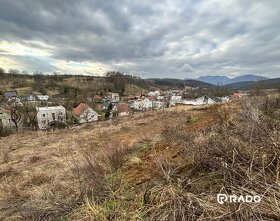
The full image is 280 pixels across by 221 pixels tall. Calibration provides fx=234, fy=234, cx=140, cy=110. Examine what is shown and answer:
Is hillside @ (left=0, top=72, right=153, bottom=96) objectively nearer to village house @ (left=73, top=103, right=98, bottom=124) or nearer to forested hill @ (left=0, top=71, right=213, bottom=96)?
forested hill @ (left=0, top=71, right=213, bottom=96)

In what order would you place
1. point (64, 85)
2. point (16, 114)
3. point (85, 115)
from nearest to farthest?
point (16, 114) < point (85, 115) < point (64, 85)

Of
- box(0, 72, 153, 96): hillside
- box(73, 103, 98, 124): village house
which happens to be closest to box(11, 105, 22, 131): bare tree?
box(73, 103, 98, 124): village house

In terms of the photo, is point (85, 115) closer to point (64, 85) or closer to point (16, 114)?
point (16, 114)

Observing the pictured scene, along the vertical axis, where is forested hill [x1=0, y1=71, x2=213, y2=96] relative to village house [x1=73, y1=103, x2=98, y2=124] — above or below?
above

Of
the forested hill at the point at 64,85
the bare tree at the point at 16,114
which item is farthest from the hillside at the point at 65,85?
the bare tree at the point at 16,114

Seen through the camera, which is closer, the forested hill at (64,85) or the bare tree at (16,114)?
the bare tree at (16,114)

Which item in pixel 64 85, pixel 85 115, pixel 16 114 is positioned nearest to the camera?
pixel 16 114

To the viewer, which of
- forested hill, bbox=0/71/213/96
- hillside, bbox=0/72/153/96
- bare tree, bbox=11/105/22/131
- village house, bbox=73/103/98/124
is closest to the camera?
bare tree, bbox=11/105/22/131

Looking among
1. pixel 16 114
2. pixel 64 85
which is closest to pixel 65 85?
pixel 64 85

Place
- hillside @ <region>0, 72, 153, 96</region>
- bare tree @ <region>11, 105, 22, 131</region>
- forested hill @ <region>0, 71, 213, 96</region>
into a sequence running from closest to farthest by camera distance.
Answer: bare tree @ <region>11, 105, 22, 131</region>
hillside @ <region>0, 72, 153, 96</region>
forested hill @ <region>0, 71, 213, 96</region>

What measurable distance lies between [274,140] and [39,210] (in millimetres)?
2662

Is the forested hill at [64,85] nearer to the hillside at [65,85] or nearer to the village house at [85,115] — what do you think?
the hillside at [65,85]

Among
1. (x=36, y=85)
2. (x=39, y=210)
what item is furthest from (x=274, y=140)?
(x=36, y=85)

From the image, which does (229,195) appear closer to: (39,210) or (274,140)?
(274,140)
